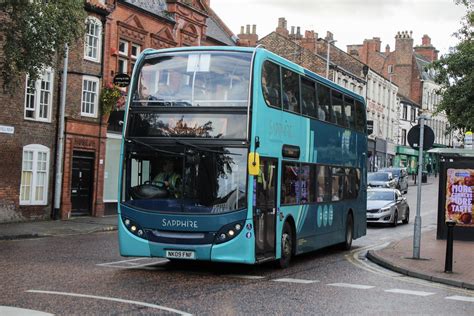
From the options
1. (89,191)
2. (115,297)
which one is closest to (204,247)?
(115,297)

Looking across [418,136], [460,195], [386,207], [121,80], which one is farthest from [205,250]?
[121,80]

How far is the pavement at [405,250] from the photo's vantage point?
530 inches

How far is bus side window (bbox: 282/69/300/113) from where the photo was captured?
1361 centimetres

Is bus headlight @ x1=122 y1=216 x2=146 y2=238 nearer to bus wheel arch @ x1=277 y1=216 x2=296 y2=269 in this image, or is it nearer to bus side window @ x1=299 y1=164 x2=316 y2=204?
bus wheel arch @ x1=277 y1=216 x2=296 y2=269

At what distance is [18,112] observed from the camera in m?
24.4

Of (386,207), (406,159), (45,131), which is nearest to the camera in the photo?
(45,131)

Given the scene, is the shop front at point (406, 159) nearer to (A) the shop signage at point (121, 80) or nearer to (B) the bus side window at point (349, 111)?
(A) the shop signage at point (121, 80)

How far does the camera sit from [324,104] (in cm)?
1595

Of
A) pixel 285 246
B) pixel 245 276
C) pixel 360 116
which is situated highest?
pixel 360 116

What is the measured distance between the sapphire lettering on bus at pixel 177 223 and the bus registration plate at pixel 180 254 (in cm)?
46

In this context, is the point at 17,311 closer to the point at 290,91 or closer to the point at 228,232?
the point at 228,232

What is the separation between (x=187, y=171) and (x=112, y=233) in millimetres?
10927

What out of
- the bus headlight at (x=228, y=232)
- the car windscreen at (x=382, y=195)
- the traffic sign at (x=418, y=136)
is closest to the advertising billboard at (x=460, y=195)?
the traffic sign at (x=418, y=136)

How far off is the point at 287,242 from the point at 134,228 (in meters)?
3.23
